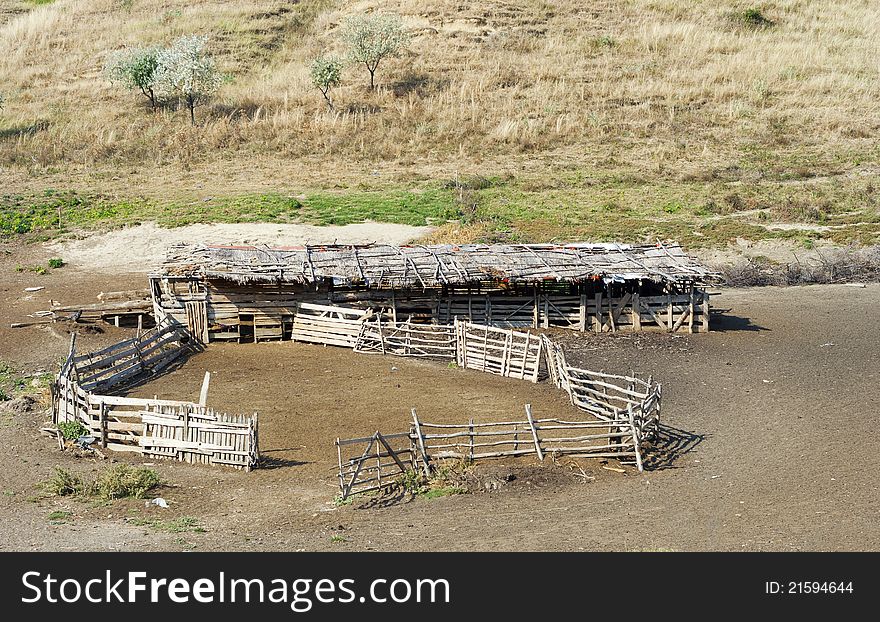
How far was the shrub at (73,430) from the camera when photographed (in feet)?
63.0

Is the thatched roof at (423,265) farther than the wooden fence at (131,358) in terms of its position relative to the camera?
Yes

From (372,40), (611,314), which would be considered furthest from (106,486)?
(372,40)

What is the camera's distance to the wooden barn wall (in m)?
27.1

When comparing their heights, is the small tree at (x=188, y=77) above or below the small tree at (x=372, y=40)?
below

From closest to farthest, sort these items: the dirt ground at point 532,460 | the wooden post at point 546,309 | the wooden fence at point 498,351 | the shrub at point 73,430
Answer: the dirt ground at point 532,460, the shrub at point 73,430, the wooden fence at point 498,351, the wooden post at point 546,309

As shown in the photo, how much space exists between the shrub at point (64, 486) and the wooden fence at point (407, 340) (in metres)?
10.4

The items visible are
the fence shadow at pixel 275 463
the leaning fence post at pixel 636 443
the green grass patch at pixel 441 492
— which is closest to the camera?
the green grass patch at pixel 441 492

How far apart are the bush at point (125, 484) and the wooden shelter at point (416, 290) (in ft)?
33.0

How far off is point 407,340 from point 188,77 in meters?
33.4

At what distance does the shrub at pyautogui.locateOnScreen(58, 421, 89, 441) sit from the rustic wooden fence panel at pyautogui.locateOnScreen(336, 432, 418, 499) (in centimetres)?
485

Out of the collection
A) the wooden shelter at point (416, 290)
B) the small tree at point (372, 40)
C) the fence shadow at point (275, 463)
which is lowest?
the fence shadow at point (275, 463)

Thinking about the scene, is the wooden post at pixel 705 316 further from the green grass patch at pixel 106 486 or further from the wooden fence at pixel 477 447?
the green grass patch at pixel 106 486

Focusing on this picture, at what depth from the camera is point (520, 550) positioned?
1404 cm

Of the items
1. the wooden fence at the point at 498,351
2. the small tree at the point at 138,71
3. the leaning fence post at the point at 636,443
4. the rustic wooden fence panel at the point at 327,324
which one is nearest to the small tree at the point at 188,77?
the small tree at the point at 138,71
